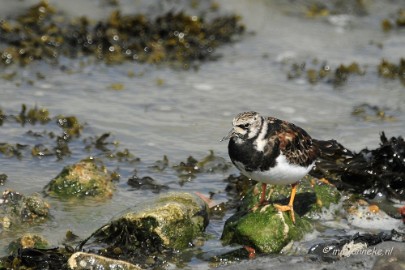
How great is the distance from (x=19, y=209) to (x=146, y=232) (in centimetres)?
86

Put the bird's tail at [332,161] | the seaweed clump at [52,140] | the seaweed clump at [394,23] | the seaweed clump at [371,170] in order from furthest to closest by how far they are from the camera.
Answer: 1. the seaweed clump at [394,23]
2. the seaweed clump at [52,140]
3. the bird's tail at [332,161]
4. the seaweed clump at [371,170]

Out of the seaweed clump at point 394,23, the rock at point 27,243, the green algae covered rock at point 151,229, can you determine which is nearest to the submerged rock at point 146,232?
the green algae covered rock at point 151,229

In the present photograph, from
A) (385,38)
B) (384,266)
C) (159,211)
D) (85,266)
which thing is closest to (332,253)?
(384,266)

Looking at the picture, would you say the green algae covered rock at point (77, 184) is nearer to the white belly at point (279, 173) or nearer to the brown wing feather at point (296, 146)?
the white belly at point (279, 173)

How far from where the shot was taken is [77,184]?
18.1 ft

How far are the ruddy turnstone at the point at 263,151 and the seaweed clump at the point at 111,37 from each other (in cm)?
376

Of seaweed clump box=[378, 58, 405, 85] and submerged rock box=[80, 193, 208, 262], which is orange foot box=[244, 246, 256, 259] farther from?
seaweed clump box=[378, 58, 405, 85]

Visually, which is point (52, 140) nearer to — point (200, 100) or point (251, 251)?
point (200, 100)

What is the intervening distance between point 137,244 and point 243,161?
78cm

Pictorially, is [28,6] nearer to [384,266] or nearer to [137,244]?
[137,244]

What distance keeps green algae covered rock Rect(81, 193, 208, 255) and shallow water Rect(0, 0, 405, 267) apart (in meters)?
0.28

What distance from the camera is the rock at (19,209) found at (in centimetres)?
504

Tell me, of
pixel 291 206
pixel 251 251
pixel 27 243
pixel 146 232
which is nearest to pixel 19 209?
pixel 27 243

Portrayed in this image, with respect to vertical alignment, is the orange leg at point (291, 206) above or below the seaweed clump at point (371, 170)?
below
